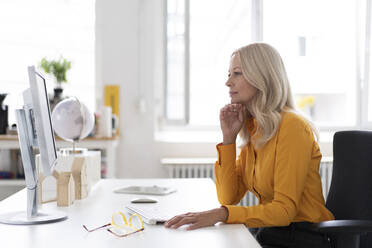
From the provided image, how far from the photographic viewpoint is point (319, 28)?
380 centimetres

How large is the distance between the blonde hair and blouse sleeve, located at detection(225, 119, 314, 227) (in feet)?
0.27

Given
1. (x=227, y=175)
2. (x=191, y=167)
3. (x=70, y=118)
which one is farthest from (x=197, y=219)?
(x=191, y=167)

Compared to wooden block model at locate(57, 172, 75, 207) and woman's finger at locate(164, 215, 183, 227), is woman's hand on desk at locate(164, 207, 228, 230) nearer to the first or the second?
woman's finger at locate(164, 215, 183, 227)

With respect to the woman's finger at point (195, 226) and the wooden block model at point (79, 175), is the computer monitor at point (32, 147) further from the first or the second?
the woman's finger at point (195, 226)

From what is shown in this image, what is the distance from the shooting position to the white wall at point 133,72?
342 cm

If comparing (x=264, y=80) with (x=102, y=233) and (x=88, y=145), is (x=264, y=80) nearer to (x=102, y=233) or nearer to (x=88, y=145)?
(x=102, y=233)

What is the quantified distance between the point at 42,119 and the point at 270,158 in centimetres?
76

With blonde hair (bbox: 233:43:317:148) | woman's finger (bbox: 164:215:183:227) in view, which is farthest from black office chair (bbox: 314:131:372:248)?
woman's finger (bbox: 164:215:183:227)

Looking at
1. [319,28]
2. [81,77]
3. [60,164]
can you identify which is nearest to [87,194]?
[60,164]

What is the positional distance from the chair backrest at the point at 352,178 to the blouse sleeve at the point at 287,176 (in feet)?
0.61

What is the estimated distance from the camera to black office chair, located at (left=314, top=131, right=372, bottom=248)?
5.23 ft

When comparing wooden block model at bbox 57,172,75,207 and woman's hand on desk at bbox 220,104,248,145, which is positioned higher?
woman's hand on desk at bbox 220,104,248,145

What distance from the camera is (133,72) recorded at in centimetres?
344

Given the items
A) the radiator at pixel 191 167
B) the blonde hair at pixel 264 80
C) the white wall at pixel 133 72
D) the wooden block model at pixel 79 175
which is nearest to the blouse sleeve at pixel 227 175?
the blonde hair at pixel 264 80
